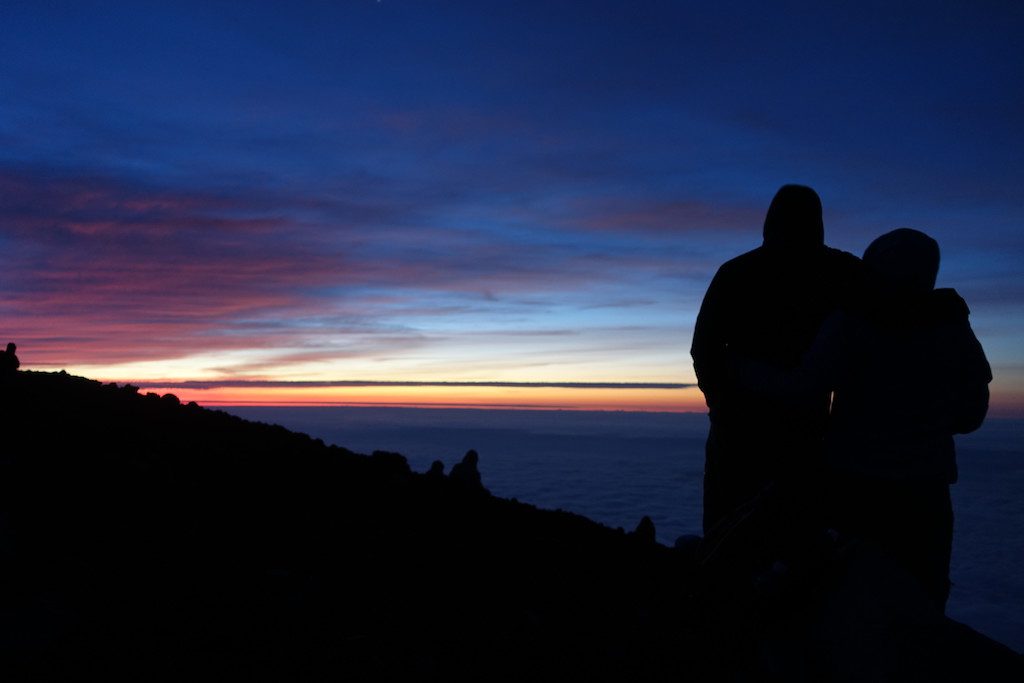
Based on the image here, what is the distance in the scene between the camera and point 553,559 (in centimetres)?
629

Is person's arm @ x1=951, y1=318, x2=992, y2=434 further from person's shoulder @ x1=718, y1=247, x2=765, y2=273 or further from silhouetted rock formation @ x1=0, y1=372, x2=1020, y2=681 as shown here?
person's shoulder @ x1=718, y1=247, x2=765, y2=273

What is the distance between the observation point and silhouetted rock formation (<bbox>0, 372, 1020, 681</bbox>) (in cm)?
400

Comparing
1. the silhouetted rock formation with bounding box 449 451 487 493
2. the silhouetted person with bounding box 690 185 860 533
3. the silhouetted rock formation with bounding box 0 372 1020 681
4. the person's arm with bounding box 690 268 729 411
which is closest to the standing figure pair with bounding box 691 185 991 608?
the silhouetted rock formation with bounding box 0 372 1020 681

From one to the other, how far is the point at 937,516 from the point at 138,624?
4.50 metres

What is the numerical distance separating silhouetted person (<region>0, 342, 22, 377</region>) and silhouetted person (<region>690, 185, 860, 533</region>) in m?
10.1

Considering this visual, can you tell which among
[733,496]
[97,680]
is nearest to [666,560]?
[733,496]

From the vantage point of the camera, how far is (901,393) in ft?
12.5

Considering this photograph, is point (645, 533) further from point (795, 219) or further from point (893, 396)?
point (893, 396)

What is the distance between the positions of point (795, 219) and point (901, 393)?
4.79ft

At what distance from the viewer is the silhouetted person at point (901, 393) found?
3711 mm

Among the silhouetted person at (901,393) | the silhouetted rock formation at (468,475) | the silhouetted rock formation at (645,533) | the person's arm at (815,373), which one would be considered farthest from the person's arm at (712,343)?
the silhouetted rock formation at (468,475)

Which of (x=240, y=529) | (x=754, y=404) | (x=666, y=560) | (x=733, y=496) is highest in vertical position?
(x=754, y=404)

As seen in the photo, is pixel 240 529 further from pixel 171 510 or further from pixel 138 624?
pixel 138 624

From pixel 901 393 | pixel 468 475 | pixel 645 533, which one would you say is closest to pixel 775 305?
pixel 901 393
